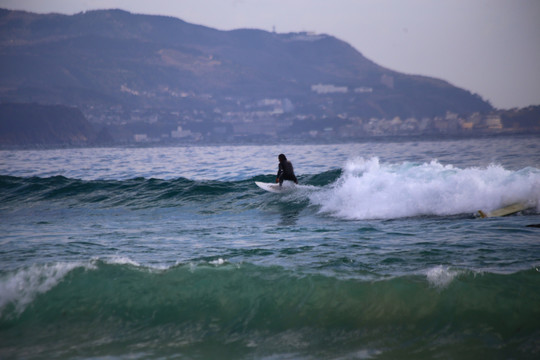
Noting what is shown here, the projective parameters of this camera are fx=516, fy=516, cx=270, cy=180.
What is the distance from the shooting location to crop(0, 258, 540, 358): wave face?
5.80m

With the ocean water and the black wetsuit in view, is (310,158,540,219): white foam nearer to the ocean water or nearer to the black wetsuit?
the ocean water

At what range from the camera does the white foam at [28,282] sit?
23.7ft

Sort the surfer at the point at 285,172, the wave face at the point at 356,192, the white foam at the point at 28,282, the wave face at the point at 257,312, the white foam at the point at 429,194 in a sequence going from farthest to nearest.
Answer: the surfer at the point at 285,172 → the wave face at the point at 356,192 → the white foam at the point at 429,194 → the white foam at the point at 28,282 → the wave face at the point at 257,312

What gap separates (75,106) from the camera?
168 metres

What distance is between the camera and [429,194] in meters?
15.0

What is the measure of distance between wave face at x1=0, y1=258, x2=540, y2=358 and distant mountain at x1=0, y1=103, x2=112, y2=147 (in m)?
140

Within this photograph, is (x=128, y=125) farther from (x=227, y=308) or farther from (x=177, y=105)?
(x=227, y=308)

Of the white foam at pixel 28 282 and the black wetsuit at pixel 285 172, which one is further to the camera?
the black wetsuit at pixel 285 172

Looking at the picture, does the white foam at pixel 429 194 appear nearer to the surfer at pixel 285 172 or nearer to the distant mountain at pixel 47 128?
the surfer at pixel 285 172

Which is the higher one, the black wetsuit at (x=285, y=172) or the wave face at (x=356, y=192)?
the black wetsuit at (x=285, y=172)

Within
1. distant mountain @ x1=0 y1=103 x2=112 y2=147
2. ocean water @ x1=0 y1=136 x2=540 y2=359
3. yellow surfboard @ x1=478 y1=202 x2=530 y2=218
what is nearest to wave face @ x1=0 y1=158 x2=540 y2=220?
yellow surfboard @ x1=478 y1=202 x2=530 y2=218

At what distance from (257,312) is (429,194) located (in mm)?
9530

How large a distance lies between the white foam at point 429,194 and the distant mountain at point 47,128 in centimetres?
13280

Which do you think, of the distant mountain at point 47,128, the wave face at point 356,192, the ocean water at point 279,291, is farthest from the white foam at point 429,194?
the distant mountain at point 47,128
